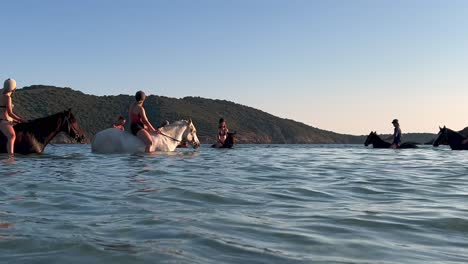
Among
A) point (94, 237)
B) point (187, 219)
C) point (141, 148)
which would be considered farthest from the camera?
point (141, 148)

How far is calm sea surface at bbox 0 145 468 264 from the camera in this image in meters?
3.69

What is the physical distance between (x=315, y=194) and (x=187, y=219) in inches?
115

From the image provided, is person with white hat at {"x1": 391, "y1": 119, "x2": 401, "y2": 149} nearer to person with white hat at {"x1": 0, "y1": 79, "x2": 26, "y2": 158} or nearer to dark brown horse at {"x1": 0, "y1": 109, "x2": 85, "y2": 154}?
dark brown horse at {"x1": 0, "y1": 109, "x2": 85, "y2": 154}

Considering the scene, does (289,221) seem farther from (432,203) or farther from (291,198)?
(432,203)

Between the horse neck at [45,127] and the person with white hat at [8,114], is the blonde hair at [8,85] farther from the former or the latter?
the horse neck at [45,127]

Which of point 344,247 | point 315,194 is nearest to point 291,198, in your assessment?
point 315,194

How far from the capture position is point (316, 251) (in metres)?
3.86

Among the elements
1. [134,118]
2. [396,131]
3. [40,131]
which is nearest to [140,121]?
[134,118]

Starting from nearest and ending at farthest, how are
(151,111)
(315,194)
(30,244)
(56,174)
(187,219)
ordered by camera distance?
1. (30,244)
2. (187,219)
3. (315,194)
4. (56,174)
5. (151,111)

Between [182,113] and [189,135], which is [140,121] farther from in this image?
[182,113]

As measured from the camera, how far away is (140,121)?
54.5 ft

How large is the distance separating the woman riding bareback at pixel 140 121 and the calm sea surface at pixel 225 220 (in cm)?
725

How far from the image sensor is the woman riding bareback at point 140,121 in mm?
16156

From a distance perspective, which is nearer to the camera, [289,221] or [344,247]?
[344,247]
